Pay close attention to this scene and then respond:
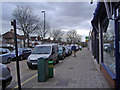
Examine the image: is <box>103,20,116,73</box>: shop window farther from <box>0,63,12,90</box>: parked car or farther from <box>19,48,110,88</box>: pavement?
<box>0,63,12,90</box>: parked car

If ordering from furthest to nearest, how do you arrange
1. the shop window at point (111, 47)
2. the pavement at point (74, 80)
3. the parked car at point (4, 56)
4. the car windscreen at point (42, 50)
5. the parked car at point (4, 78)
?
1. the parked car at point (4, 56)
2. the car windscreen at point (42, 50)
3. the pavement at point (74, 80)
4. the shop window at point (111, 47)
5. the parked car at point (4, 78)

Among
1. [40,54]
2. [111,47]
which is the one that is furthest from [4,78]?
[40,54]

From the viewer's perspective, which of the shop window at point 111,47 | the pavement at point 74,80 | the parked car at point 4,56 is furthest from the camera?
the parked car at point 4,56

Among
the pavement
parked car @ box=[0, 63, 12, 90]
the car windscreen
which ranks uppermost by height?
the car windscreen

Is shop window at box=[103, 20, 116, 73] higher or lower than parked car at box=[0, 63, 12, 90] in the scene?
higher

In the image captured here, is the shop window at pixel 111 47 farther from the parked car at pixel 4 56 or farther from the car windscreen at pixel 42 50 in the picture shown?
the parked car at pixel 4 56

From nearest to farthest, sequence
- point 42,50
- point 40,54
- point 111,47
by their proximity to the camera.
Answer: point 111,47 → point 40,54 → point 42,50

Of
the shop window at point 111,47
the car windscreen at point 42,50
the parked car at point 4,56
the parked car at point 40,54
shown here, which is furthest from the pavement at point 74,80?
the parked car at point 4,56

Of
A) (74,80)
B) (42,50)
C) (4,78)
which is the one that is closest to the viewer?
(4,78)

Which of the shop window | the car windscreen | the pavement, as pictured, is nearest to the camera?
the shop window

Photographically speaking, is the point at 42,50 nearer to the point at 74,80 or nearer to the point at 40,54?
the point at 40,54

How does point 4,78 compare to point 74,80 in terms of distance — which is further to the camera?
point 74,80

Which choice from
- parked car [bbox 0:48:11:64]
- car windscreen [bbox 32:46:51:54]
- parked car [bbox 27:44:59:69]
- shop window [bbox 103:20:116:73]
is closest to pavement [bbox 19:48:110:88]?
shop window [bbox 103:20:116:73]

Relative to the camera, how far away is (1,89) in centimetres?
515
